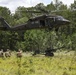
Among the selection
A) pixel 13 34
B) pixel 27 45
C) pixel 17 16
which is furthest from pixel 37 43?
pixel 17 16

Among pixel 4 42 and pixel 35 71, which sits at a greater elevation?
pixel 35 71

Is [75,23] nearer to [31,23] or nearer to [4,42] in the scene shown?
[4,42]

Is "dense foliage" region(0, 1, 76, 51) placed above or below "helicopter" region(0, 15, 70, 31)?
below

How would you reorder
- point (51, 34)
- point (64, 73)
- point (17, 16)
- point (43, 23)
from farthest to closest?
1. point (17, 16)
2. point (51, 34)
3. point (43, 23)
4. point (64, 73)

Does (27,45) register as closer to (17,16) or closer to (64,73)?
(17,16)

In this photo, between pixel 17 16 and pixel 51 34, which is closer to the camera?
pixel 51 34

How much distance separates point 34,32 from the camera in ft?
320

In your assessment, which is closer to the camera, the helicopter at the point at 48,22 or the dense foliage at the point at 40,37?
the helicopter at the point at 48,22

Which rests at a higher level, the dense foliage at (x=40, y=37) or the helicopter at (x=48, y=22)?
the helicopter at (x=48, y=22)

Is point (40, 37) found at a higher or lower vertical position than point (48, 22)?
lower

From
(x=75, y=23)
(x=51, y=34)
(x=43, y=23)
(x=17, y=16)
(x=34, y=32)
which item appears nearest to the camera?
(x=43, y=23)

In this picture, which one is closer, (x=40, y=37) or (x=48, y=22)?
(x=48, y=22)

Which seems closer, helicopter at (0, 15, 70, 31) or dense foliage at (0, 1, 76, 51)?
helicopter at (0, 15, 70, 31)

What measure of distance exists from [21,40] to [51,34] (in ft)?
79.9
